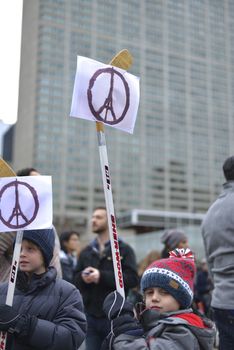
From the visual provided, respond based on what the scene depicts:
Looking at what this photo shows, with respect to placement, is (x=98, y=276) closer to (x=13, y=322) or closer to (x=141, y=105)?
(x=13, y=322)

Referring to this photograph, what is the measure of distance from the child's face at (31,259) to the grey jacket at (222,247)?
3.69ft

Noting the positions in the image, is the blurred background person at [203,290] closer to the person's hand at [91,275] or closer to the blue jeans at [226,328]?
the person's hand at [91,275]

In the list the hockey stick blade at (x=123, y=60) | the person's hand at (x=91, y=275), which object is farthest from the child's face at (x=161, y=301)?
the person's hand at (x=91, y=275)

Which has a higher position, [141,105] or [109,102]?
[141,105]

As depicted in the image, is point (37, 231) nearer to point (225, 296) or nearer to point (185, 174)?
point (225, 296)

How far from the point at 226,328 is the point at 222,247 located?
491 millimetres

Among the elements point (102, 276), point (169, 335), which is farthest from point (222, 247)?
point (102, 276)

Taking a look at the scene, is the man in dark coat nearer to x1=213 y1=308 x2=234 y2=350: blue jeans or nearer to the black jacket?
the black jacket

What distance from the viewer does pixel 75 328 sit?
7.94ft

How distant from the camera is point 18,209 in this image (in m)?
2.42

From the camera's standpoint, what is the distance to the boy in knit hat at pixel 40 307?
2.23m

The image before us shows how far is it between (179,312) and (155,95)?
117514 mm

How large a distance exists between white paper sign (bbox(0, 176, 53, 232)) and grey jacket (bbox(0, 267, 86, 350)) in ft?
1.05

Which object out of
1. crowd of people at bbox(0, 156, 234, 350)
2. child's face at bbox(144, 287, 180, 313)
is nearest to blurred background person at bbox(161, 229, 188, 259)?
crowd of people at bbox(0, 156, 234, 350)
